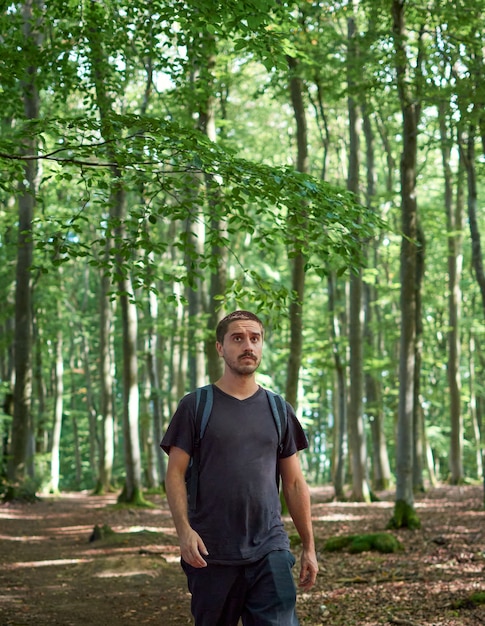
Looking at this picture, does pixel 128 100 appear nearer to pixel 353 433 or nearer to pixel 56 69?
pixel 353 433

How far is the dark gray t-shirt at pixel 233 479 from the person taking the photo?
13.5 ft

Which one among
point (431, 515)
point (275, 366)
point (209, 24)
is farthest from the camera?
point (275, 366)

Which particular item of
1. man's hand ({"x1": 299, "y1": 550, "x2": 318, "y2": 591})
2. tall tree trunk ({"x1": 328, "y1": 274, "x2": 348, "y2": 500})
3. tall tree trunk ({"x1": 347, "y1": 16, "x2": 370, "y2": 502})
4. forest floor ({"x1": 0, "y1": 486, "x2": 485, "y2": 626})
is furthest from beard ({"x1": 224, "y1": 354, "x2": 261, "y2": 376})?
tall tree trunk ({"x1": 328, "y1": 274, "x2": 348, "y2": 500})

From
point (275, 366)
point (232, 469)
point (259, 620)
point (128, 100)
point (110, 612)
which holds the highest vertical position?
point (128, 100)

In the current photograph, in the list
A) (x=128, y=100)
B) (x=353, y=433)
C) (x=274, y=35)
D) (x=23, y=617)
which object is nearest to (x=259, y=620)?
(x=23, y=617)

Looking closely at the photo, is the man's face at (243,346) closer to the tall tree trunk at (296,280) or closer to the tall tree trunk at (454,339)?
the tall tree trunk at (296,280)

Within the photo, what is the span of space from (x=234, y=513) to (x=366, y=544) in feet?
27.7

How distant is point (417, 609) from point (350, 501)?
1300 centimetres

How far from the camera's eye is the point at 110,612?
8.64 m

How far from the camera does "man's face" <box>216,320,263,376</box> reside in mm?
4312

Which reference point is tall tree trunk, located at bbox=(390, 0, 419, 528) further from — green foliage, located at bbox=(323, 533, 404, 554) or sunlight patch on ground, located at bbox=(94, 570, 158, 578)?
sunlight patch on ground, located at bbox=(94, 570, 158, 578)

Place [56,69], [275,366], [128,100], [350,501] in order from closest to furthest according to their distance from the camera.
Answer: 1. [56,69]
2. [350,501]
3. [128,100]
4. [275,366]

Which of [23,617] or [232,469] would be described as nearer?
[232,469]

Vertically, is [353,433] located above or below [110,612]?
above
